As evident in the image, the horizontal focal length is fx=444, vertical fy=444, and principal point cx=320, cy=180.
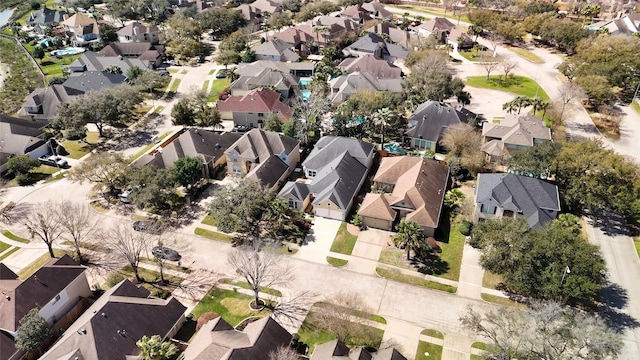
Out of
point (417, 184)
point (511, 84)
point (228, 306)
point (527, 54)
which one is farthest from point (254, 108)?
point (527, 54)

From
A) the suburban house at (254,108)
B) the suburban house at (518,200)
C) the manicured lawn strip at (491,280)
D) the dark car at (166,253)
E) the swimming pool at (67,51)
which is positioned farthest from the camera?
the swimming pool at (67,51)

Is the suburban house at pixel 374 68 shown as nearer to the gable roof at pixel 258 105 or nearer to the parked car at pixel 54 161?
the gable roof at pixel 258 105

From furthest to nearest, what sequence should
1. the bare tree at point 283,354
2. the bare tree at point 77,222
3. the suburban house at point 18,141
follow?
the suburban house at point 18,141
the bare tree at point 77,222
the bare tree at point 283,354

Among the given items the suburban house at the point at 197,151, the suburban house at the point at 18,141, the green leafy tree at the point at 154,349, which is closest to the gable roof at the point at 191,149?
the suburban house at the point at 197,151

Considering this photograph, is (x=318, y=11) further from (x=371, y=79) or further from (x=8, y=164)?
(x=8, y=164)

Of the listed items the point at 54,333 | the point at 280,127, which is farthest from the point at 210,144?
the point at 54,333

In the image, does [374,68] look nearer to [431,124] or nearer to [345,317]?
[431,124]
